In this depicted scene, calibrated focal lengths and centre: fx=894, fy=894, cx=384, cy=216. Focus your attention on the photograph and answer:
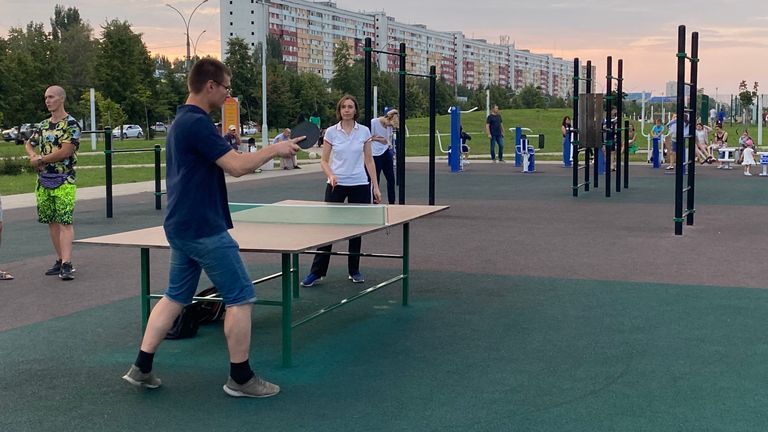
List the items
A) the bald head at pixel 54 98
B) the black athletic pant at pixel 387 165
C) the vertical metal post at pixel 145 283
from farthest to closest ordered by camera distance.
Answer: the black athletic pant at pixel 387 165 → the bald head at pixel 54 98 → the vertical metal post at pixel 145 283

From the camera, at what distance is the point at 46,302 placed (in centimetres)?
774

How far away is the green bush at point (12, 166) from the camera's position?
25.8 metres

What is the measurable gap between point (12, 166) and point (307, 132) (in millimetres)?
23152

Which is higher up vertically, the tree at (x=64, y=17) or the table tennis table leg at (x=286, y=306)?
the tree at (x=64, y=17)

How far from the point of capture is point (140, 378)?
16.8 ft

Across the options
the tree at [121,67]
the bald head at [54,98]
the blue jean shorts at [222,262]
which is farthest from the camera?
the tree at [121,67]

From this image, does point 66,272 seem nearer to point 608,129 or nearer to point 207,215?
point 207,215

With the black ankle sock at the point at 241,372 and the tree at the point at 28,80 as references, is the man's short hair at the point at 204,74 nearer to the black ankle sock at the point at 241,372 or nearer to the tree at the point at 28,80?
the black ankle sock at the point at 241,372

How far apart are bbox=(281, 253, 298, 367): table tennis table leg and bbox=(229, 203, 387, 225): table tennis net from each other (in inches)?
48.4

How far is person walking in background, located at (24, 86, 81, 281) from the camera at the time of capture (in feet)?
28.8

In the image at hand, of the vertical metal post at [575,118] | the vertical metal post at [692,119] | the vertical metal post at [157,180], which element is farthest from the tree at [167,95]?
→ the vertical metal post at [692,119]

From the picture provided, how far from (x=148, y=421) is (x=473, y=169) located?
24.8 m

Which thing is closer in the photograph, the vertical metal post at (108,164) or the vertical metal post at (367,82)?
the vertical metal post at (367,82)

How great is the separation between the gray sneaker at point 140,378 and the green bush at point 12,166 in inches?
898
